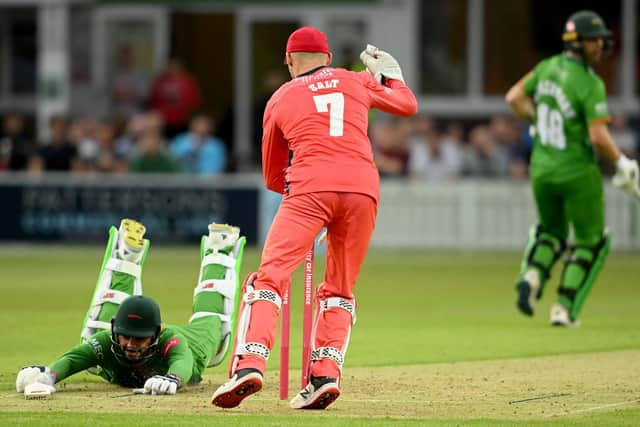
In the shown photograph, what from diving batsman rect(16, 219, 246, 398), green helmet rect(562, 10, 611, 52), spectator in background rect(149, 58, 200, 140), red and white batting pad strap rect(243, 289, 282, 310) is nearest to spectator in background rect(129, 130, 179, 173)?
spectator in background rect(149, 58, 200, 140)

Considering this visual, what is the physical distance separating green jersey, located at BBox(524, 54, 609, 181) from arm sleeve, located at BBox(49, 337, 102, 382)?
537cm

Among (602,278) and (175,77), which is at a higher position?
(175,77)

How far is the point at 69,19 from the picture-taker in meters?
27.0

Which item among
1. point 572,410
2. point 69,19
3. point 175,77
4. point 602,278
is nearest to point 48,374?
point 572,410

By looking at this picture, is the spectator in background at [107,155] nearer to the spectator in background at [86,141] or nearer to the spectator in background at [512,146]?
the spectator in background at [86,141]

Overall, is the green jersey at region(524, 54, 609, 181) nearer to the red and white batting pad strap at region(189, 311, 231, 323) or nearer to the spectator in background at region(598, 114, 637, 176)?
the red and white batting pad strap at region(189, 311, 231, 323)

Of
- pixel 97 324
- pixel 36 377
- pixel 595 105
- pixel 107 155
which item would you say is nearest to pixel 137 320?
pixel 36 377

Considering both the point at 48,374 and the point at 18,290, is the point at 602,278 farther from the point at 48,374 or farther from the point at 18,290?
the point at 48,374

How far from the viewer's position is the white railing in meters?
22.4

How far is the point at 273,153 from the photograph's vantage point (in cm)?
799

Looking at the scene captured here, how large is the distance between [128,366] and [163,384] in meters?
0.35

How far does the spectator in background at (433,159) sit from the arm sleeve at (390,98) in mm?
14673

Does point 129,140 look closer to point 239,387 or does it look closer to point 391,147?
point 391,147

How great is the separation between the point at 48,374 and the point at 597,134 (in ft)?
18.5
